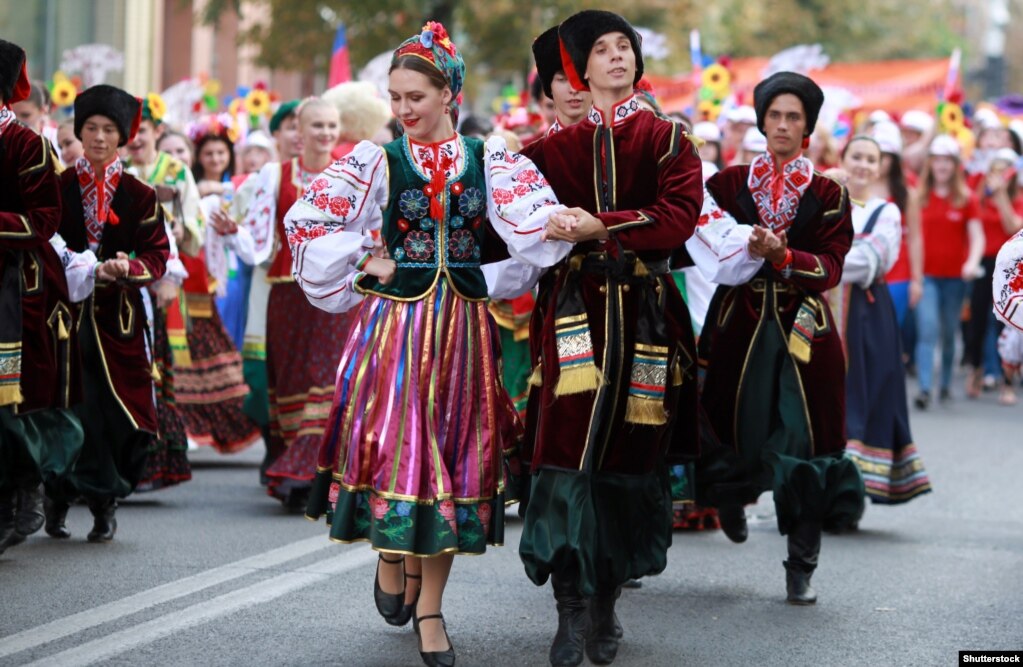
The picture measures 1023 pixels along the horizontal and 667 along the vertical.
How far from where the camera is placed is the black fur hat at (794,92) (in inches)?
268

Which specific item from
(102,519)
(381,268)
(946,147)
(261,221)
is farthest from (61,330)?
(946,147)

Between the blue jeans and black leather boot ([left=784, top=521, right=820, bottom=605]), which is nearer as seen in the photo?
black leather boot ([left=784, top=521, right=820, bottom=605])

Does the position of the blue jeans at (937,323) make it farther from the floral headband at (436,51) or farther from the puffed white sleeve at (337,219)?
the puffed white sleeve at (337,219)

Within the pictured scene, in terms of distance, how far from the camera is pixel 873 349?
8797mm

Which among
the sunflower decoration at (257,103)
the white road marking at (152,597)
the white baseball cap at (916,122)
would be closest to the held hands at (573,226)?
the white road marking at (152,597)

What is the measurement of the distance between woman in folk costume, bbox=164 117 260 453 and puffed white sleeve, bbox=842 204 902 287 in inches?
146

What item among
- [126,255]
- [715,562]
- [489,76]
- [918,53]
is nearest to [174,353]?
[126,255]

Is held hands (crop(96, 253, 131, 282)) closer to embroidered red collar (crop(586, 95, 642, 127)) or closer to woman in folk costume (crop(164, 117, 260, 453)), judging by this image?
embroidered red collar (crop(586, 95, 642, 127))

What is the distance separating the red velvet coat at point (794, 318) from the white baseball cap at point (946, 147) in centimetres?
864

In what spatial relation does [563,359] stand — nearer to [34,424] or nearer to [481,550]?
[481,550]

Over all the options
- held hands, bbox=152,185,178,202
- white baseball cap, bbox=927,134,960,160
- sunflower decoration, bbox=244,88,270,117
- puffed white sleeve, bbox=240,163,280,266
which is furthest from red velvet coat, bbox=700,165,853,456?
white baseball cap, bbox=927,134,960,160

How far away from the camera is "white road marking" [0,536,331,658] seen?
5695mm

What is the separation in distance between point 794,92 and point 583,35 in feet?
4.48

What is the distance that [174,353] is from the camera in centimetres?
1053
